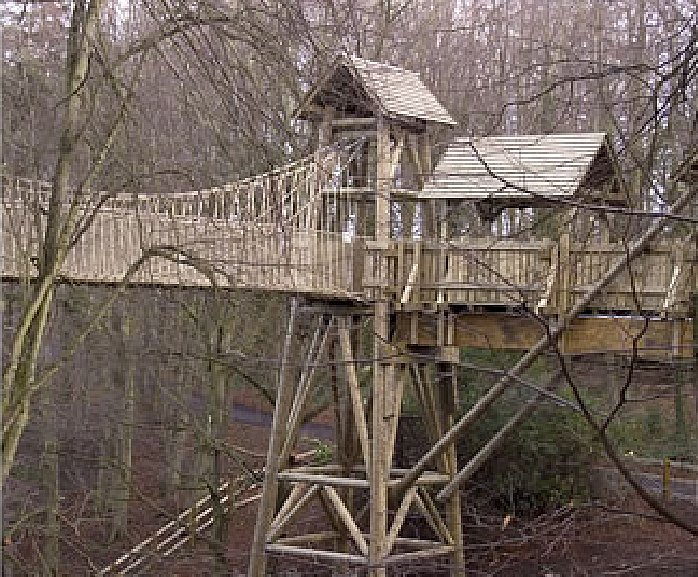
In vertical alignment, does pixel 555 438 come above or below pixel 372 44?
below

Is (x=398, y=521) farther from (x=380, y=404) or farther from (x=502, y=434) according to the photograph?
(x=502, y=434)

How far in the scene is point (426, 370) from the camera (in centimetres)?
1196

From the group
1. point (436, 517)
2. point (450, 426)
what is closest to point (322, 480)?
point (436, 517)

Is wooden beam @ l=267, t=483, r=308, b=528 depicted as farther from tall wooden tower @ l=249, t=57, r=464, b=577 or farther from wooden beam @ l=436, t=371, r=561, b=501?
wooden beam @ l=436, t=371, r=561, b=501

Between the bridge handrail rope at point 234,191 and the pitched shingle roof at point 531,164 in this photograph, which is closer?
the bridge handrail rope at point 234,191

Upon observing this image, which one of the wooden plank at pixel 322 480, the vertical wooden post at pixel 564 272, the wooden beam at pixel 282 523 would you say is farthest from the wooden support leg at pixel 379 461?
the vertical wooden post at pixel 564 272

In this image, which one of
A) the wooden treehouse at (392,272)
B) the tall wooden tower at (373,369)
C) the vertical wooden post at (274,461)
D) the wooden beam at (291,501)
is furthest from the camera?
the wooden beam at (291,501)

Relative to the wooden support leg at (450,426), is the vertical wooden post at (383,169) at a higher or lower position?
higher

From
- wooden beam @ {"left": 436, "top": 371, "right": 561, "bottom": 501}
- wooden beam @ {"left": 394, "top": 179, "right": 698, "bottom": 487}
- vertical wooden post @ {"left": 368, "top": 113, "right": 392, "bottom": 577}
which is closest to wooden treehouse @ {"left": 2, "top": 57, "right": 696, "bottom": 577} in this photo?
vertical wooden post @ {"left": 368, "top": 113, "right": 392, "bottom": 577}

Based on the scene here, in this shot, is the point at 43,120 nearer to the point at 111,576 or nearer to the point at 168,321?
the point at 111,576

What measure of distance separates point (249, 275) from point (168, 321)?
7105mm

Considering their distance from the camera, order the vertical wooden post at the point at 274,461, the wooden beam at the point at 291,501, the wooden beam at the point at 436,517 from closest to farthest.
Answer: the vertical wooden post at the point at 274,461
the wooden beam at the point at 291,501
the wooden beam at the point at 436,517

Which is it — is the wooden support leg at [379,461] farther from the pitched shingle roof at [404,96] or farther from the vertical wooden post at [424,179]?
the pitched shingle roof at [404,96]

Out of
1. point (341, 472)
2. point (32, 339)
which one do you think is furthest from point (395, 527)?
point (32, 339)
